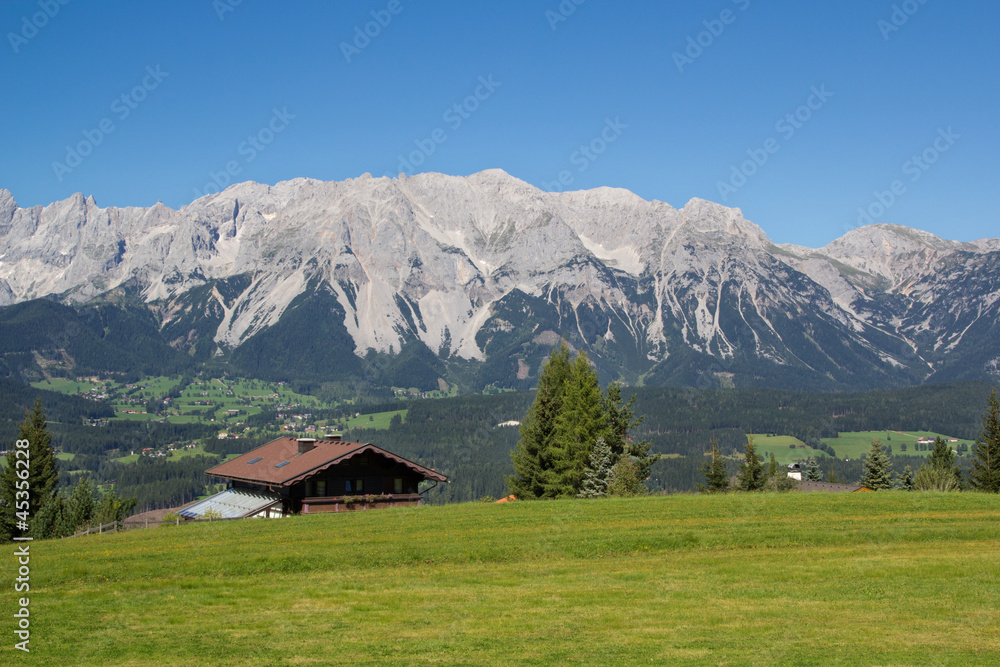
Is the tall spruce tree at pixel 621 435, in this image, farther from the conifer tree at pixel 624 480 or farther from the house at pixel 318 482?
the house at pixel 318 482

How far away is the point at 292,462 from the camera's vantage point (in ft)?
177

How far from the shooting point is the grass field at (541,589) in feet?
55.3

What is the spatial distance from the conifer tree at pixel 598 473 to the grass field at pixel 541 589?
1345 cm

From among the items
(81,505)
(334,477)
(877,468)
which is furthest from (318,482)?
(877,468)

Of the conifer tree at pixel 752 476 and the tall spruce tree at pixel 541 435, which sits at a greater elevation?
the tall spruce tree at pixel 541 435

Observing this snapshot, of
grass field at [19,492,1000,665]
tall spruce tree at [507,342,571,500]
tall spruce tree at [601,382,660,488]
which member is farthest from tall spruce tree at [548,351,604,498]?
grass field at [19,492,1000,665]

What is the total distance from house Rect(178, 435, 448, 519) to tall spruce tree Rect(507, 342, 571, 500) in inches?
236

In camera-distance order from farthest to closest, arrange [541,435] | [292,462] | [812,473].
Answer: [812,473] < [541,435] < [292,462]

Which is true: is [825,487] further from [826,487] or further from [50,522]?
[50,522]

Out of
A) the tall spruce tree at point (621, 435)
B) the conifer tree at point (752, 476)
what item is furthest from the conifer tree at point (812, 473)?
the tall spruce tree at point (621, 435)

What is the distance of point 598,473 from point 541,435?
615 cm

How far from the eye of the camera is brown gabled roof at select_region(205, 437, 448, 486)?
165 feet

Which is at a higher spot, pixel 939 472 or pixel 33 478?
pixel 33 478

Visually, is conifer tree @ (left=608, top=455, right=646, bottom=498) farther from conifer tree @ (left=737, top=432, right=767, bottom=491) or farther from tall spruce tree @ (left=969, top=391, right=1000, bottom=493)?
tall spruce tree @ (left=969, top=391, right=1000, bottom=493)
